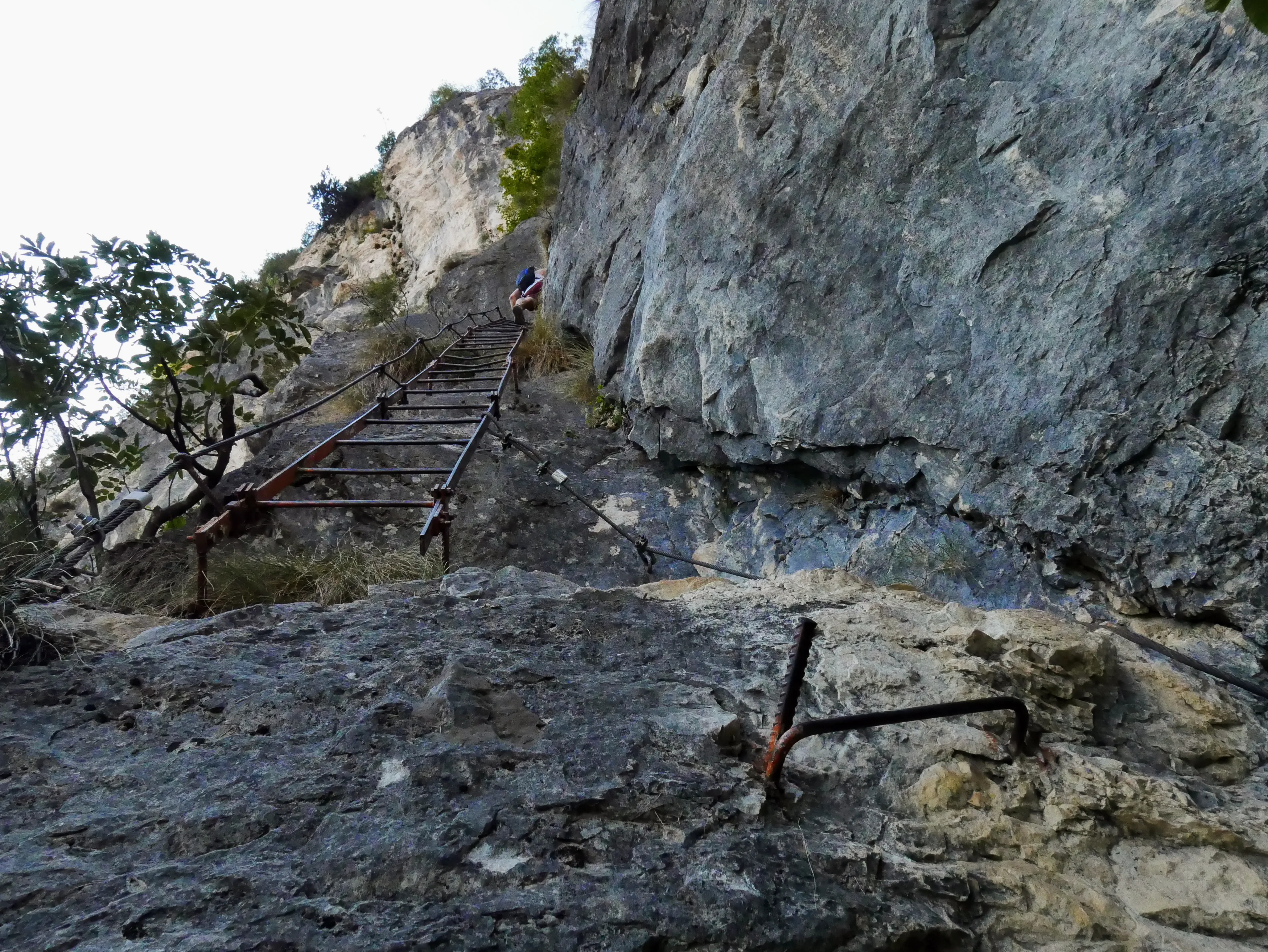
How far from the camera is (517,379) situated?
7621 mm

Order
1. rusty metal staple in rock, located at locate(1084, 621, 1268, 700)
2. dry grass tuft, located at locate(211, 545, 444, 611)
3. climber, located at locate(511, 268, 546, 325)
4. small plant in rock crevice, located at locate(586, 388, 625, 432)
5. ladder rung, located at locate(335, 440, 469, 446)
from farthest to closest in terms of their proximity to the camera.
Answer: climber, located at locate(511, 268, 546, 325) → small plant in rock crevice, located at locate(586, 388, 625, 432) → ladder rung, located at locate(335, 440, 469, 446) → dry grass tuft, located at locate(211, 545, 444, 611) → rusty metal staple in rock, located at locate(1084, 621, 1268, 700)

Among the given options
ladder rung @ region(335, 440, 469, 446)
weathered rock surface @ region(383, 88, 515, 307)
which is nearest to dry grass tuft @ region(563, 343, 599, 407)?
ladder rung @ region(335, 440, 469, 446)

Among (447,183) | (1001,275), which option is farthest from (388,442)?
(447,183)

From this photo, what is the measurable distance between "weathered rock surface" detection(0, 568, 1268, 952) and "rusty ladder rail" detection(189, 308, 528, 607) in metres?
1.32

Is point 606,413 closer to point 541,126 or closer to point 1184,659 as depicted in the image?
point 1184,659

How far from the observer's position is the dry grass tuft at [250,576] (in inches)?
131

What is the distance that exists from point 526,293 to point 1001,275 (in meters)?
8.35

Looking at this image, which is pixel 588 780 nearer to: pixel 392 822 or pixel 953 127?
pixel 392 822

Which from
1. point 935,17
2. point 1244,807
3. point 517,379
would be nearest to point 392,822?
point 1244,807

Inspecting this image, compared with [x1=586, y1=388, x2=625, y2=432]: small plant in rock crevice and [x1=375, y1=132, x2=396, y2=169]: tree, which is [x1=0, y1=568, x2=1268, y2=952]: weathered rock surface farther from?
[x1=375, y1=132, x2=396, y2=169]: tree

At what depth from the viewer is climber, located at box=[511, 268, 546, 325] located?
9.96m

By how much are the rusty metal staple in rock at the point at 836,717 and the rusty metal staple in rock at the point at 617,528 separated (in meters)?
1.71

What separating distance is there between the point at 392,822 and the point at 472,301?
1130 centimetres

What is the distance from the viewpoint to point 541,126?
12.8 metres
